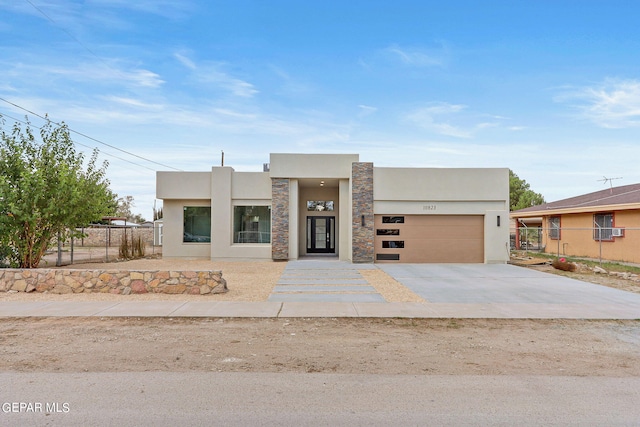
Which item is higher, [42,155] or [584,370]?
[42,155]

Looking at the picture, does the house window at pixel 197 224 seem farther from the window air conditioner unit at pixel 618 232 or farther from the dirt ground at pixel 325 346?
the window air conditioner unit at pixel 618 232

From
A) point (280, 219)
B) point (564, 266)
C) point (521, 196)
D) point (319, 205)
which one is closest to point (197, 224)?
point (280, 219)

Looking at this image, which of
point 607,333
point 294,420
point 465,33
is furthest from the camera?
point 465,33

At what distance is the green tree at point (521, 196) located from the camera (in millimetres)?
46594

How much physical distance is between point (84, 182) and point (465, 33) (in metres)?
14.9

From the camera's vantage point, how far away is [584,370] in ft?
18.0

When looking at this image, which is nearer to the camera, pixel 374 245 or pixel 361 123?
pixel 374 245

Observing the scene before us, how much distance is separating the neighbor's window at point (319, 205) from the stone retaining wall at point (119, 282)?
12.6 meters

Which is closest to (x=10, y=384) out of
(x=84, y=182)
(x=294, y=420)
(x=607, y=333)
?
(x=294, y=420)

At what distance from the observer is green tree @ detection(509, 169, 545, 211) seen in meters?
46.6

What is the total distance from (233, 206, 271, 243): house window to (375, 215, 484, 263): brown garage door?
17.6 feet

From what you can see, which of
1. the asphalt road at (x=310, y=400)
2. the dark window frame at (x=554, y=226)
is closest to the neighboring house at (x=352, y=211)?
the dark window frame at (x=554, y=226)

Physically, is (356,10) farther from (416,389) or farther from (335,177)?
(416,389)

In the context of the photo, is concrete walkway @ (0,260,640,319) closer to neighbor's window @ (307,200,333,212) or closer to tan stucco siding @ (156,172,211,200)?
tan stucco siding @ (156,172,211,200)
